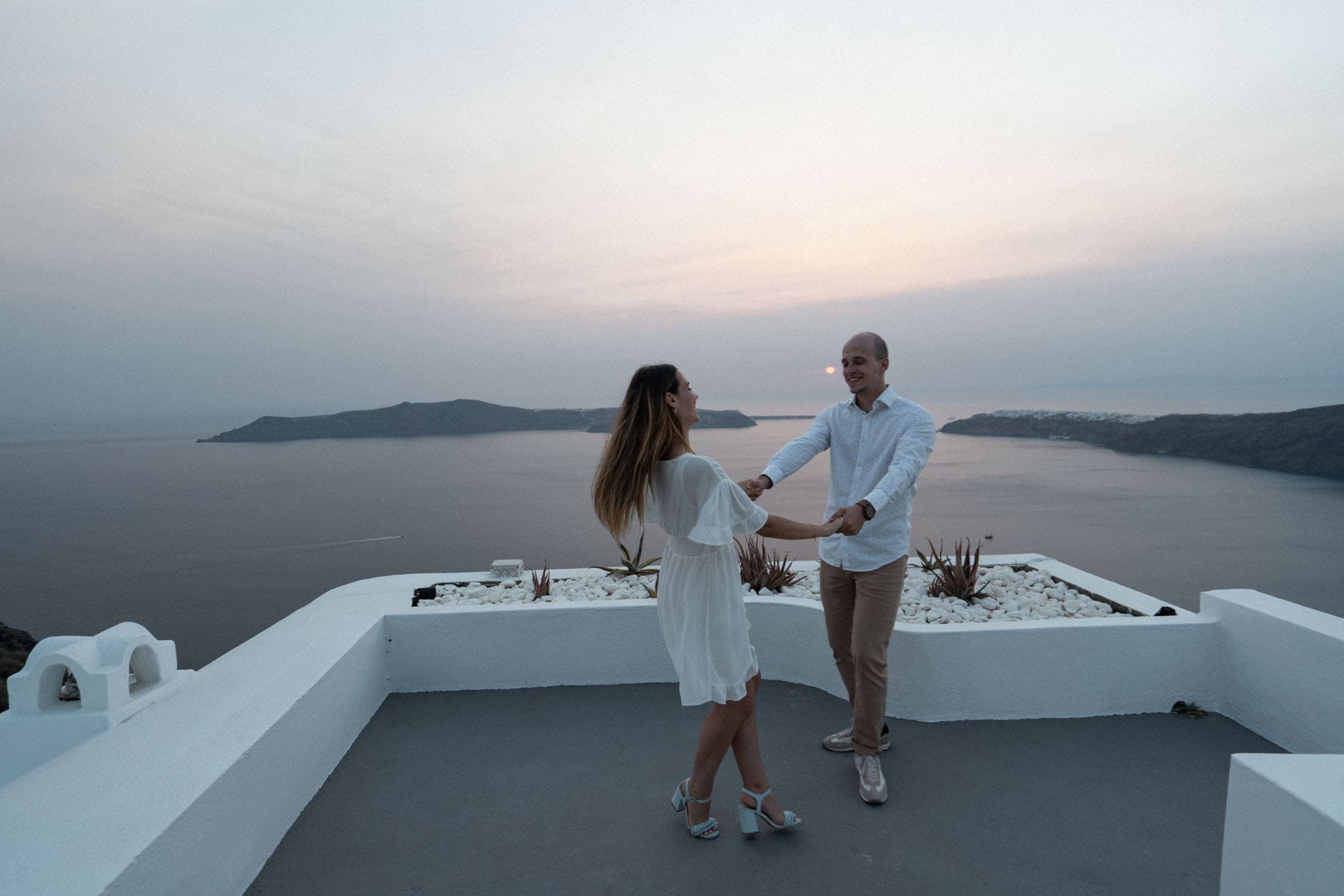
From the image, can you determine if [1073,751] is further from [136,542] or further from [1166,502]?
[136,542]

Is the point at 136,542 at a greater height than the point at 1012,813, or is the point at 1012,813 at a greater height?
the point at 1012,813

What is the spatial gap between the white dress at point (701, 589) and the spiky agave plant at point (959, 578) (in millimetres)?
2370

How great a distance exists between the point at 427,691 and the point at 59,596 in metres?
24.7

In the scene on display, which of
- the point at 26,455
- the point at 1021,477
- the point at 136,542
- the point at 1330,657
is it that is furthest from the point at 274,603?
the point at 26,455

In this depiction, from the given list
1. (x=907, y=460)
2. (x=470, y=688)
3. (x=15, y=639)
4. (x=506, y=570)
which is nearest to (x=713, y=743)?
(x=907, y=460)

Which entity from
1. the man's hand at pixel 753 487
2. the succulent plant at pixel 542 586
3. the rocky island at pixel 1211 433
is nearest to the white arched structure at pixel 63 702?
the succulent plant at pixel 542 586

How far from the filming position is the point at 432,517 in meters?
25.0

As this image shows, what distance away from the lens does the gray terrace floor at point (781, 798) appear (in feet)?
6.57

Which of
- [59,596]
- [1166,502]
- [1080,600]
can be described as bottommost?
[59,596]

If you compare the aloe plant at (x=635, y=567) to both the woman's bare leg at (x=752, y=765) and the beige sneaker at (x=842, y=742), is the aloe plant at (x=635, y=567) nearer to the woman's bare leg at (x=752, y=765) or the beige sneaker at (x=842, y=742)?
the beige sneaker at (x=842, y=742)

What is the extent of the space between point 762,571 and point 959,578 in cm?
113

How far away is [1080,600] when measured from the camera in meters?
3.87

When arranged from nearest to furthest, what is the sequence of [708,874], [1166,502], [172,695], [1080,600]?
1. [708,874]
2. [172,695]
3. [1080,600]
4. [1166,502]

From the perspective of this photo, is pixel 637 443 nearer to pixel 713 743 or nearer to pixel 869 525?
pixel 713 743
